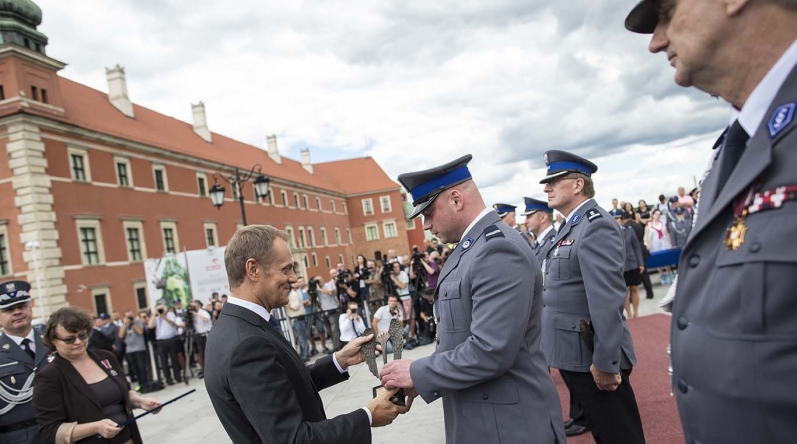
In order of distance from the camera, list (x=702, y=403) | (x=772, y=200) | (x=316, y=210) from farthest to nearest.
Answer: (x=316, y=210) < (x=702, y=403) < (x=772, y=200)

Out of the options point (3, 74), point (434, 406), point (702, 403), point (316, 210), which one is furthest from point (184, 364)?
point (316, 210)

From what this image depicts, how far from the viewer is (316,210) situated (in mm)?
57688

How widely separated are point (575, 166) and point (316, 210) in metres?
54.9

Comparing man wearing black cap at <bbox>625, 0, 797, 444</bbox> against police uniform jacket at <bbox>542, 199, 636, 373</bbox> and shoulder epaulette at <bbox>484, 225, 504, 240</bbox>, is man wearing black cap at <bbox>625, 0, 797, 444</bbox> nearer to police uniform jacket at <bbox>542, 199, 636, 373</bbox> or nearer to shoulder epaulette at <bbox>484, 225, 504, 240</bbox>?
shoulder epaulette at <bbox>484, 225, 504, 240</bbox>

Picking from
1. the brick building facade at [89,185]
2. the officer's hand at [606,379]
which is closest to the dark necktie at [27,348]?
the officer's hand at [606,379]

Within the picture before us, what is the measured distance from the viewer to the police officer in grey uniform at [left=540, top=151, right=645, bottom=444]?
3.19 meters

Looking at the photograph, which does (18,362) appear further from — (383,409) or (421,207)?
(421,207)

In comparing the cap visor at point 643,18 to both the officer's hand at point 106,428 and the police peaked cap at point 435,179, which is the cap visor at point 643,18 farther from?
the officer's hand at point 106,428

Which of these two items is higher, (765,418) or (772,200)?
(772,200)

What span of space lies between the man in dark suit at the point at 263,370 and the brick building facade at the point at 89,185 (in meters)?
24.1

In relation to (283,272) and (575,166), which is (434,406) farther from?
(283,272)

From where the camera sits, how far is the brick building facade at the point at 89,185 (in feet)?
74.0

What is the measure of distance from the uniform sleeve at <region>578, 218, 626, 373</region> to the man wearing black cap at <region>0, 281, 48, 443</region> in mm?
4237

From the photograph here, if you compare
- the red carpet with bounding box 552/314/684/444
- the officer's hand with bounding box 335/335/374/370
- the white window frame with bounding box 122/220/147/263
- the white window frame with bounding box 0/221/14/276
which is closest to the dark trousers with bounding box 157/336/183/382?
the red carpet with bounding box 552/314/684/444
